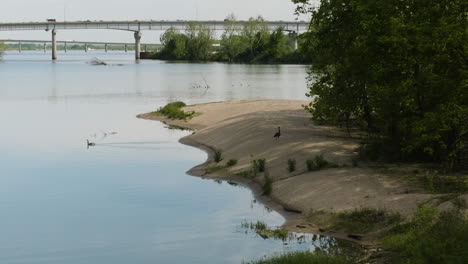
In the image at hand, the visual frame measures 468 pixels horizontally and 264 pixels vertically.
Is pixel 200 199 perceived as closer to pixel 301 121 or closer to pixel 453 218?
pixel 453 218

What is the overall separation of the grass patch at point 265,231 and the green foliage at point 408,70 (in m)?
5.69

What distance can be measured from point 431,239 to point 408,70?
36.3 feet

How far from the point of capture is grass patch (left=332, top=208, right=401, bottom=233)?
73.4 ft

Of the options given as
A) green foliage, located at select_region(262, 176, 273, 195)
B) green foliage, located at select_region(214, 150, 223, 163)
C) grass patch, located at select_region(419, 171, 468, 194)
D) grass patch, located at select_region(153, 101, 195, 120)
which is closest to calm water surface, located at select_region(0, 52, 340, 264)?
green foliage, located at select_region(262, 176, 273, 195)

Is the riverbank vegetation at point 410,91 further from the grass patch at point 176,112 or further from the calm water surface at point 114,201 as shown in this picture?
the grass patch at point 176,112

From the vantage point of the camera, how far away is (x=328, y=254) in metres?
20.1

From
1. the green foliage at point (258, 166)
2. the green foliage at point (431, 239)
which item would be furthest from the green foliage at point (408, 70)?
the green foliage at point (431, 239)

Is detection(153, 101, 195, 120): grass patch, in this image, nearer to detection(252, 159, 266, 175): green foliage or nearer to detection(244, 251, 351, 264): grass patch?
detection(252, 159, 266, 175): green foliage

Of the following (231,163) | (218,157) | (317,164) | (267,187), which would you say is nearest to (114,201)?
(267,187)

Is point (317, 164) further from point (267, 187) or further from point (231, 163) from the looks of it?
point (231, 163)

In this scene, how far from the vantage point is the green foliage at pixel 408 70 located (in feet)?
84.3

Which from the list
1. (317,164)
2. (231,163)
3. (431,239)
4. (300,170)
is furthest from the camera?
(231,163)

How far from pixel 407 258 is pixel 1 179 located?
70.9 ft

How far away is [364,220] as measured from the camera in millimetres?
23000
